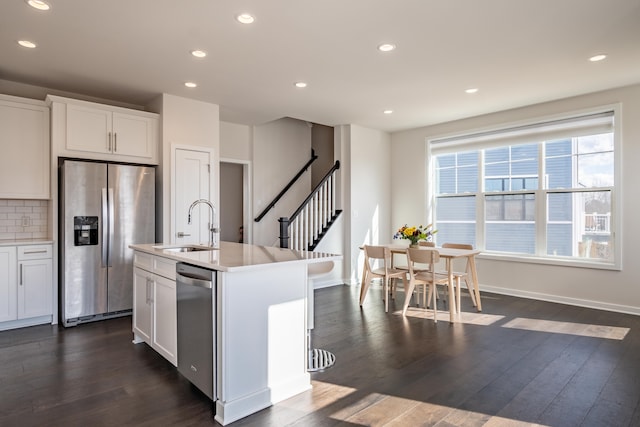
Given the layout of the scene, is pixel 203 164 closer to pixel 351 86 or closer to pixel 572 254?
pixel 351 86

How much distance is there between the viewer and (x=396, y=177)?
710cm

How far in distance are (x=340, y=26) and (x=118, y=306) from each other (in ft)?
12.6

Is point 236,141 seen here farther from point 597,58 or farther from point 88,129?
point 597,58

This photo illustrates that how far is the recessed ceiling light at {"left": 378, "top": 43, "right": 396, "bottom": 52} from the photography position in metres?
3.38

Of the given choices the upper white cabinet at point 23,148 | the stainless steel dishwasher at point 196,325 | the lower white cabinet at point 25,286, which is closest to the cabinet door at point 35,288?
the lower white cabinet at point 25,286

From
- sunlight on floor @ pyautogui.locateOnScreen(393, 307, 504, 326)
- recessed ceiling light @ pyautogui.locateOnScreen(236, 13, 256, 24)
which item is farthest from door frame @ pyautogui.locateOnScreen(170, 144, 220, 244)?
sunlight on floor @ pyautogui.locateOnScreen(393, 307, 504, 326)

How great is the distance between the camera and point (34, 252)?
405 centimetres

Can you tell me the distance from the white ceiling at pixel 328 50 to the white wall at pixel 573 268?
0.25 m

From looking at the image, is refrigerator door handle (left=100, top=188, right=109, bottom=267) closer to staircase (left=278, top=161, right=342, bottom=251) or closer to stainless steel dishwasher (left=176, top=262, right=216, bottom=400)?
stainless steel dishwasher (left=176, top=262, right=216, bottom=400)

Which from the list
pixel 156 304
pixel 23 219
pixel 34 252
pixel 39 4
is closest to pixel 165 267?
pixel 156 304

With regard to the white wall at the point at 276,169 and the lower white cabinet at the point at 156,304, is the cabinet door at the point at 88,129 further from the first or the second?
the white wall at the point at 276,169

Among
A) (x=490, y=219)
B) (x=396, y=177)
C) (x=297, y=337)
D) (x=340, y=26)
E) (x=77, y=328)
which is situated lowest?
(x=77, y=328)

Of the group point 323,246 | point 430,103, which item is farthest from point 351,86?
point 323,246

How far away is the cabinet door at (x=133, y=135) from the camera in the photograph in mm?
4555
